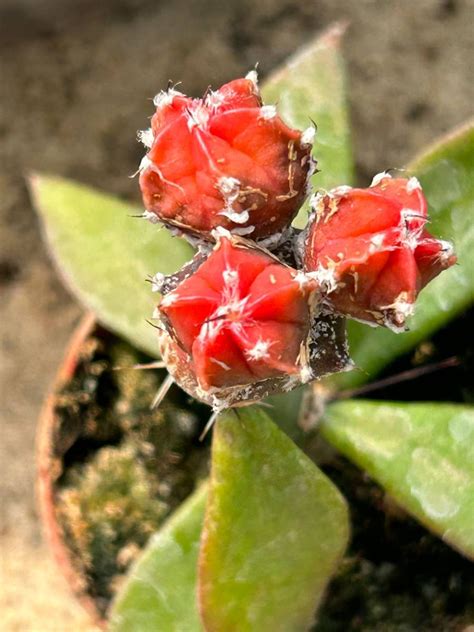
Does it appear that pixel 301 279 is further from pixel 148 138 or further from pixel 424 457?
pixel 424 457

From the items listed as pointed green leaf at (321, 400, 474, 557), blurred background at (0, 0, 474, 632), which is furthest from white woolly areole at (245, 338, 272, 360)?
blurred background at (0, 0, 474, 632)

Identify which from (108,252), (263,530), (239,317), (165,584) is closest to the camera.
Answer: (239,317)

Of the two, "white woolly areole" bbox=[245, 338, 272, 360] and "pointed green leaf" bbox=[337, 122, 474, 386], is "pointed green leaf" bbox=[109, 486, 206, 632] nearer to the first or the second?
"pointed green leaf" bbox=[337, 122, 474, 386]

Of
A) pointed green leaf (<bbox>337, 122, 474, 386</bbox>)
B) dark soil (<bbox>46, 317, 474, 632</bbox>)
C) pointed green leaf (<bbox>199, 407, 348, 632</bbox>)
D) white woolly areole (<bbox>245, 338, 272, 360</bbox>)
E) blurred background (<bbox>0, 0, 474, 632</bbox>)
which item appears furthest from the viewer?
blurred background (<bbox>0, 0, 474, 632</bbox>)

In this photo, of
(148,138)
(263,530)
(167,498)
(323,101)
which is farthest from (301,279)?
(167,498)

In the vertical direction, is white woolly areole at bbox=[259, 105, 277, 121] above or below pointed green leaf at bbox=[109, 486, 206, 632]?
above

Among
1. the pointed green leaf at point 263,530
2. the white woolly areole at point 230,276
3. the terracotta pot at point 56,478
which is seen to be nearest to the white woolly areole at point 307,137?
the white woolly areole at point 230,276

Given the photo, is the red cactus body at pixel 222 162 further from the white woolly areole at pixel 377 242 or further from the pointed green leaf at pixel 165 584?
the pointed green leaf at pixel 165 584
